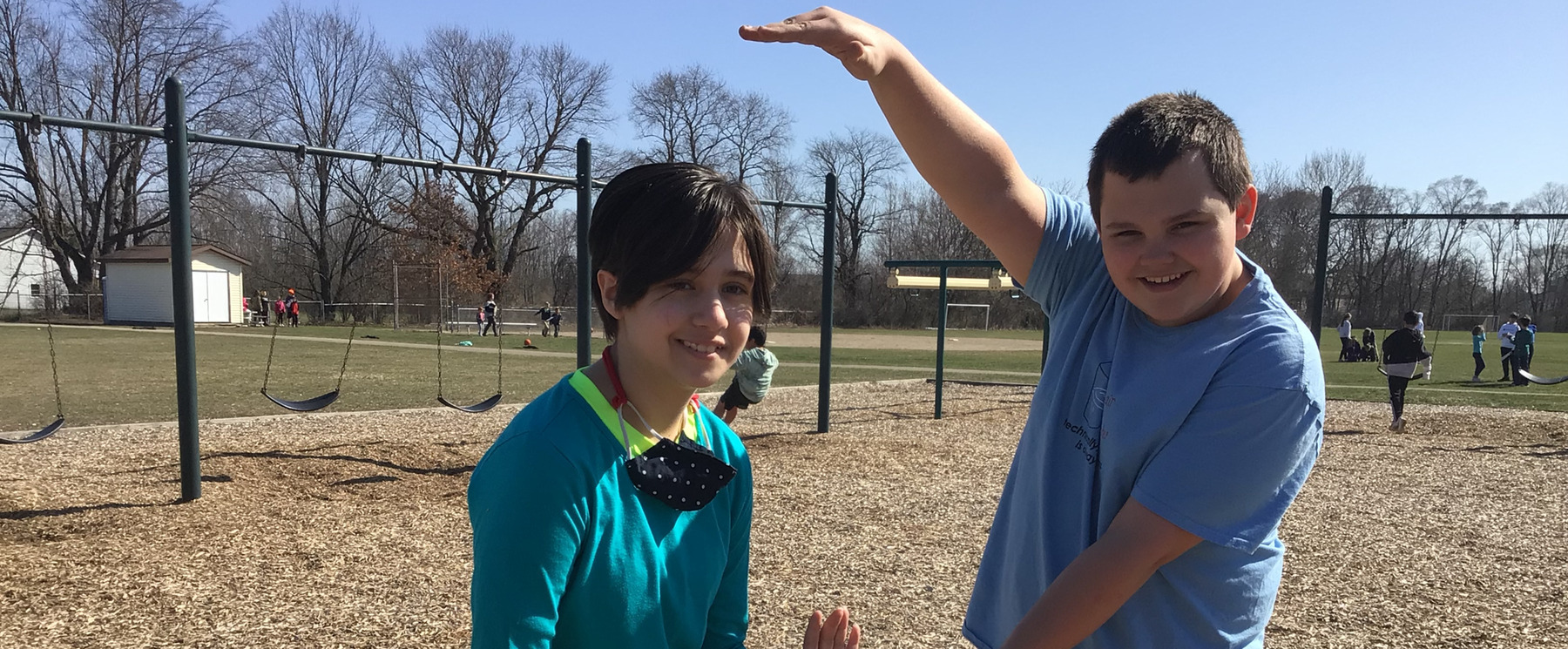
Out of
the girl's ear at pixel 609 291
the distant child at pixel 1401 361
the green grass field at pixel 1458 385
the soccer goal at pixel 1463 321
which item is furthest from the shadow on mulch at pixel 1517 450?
the girl's ear at pixel 609 291

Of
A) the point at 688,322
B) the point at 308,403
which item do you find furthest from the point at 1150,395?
the point at 308,403

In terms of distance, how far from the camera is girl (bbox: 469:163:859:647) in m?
1.09

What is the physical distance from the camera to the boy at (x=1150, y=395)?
126cm

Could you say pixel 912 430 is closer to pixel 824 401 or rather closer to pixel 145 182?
pixel 824 401

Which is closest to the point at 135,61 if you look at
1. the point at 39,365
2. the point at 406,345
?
the point at 406,345

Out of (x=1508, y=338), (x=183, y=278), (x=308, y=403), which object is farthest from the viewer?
(x=1508, y=338)

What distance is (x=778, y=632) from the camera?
12.2 feet

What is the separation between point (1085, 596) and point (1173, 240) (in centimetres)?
53

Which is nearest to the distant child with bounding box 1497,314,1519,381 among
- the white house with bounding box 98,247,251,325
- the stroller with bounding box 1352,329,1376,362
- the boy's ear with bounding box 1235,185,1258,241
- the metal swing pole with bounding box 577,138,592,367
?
the stroller with bounding box 1352,329,1376,362

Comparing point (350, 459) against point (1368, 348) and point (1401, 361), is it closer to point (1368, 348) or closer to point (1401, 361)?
point (1401, 361)

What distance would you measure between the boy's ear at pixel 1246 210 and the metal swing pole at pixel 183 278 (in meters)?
5.64

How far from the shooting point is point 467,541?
484 centimetres

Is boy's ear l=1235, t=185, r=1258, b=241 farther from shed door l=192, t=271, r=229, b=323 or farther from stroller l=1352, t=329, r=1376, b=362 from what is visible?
shed door l=192, t=271, r=229, b=323

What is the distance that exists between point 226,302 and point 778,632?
37.4 meters
